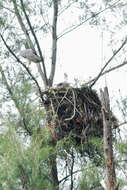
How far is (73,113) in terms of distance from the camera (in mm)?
4441

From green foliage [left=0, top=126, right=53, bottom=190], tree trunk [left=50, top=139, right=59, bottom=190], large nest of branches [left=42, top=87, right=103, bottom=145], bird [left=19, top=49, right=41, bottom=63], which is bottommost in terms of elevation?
green foliage [left=0, top=126, right=53, bottom=190]

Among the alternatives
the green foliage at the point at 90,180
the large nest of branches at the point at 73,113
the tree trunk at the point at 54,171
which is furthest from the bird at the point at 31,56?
the green foliage at the point at 90,180

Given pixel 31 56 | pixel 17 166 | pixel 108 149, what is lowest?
pixel 17 166

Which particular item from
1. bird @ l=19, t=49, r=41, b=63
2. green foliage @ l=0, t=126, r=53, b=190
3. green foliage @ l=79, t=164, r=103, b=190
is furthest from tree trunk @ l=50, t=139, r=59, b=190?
bird @ l=19, t=49, r=41, b=63

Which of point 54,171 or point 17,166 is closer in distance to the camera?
point 17,166

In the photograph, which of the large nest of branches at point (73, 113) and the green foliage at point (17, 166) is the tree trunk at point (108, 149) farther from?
the large nest of branches at point (73, 113)

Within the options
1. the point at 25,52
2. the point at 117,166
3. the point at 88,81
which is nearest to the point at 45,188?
the point at 117,166

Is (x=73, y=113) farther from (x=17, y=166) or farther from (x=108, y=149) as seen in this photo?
(x=17, y=166)

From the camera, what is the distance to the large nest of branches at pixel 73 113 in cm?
439

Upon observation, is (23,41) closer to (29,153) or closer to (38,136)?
(38,136)

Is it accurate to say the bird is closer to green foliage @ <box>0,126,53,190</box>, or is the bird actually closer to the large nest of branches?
the large nest of branches

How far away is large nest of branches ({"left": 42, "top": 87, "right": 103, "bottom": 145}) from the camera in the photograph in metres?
4.39

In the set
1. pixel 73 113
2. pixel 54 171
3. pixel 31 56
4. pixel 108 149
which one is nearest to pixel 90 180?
pixel 54 171

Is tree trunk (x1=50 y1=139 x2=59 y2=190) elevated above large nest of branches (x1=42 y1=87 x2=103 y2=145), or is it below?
below
